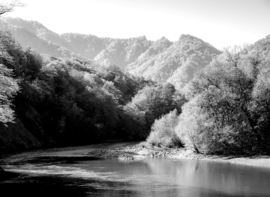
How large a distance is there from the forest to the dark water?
6.19 metres

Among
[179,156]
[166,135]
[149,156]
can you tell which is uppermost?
[166,135]

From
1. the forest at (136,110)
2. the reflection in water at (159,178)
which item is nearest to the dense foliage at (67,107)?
the forest at (136,110)

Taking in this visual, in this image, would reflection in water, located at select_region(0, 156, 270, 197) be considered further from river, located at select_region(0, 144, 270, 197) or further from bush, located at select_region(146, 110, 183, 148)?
bush, located at select_region(146, 110, 183, 148)

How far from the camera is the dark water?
1069 inches

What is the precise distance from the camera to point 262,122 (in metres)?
54.2

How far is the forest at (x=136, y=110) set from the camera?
5344 centimetres

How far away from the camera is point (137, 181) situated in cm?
3244

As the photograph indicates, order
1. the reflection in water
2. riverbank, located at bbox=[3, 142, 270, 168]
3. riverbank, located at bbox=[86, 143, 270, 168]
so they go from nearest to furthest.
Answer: the reflection in water
riverbank, located at bbox=[86, 143, 270, 168]
riverbank, located at bbox=[3, 142, 270, 168]

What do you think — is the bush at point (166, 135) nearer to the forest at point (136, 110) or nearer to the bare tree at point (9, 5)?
the forest at point (136, 110)

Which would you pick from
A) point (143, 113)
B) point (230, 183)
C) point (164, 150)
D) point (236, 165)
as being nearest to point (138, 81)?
point (143, 113)

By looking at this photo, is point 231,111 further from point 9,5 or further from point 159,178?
point 9,5

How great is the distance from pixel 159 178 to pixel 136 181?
9.85 feet

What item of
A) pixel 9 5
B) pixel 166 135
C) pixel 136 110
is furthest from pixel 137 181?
pixel 136 110

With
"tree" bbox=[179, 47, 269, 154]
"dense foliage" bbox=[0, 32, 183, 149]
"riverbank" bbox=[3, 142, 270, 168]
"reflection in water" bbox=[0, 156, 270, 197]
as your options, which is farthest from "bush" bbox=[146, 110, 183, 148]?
"dense foliage" bbox=[0, 32, 183, 149]
